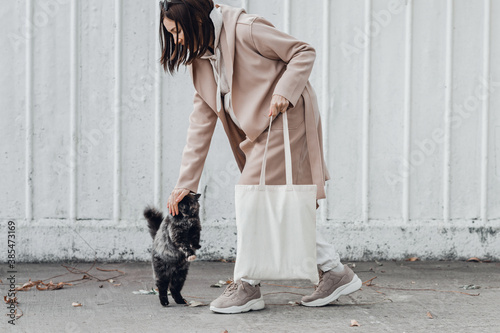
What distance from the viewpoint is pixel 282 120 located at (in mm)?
3412

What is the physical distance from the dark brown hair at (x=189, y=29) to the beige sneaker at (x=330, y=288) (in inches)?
57.7

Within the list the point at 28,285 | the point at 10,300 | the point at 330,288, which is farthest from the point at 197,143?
the point at 28,285

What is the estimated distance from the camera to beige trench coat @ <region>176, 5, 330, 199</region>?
3.35 meters

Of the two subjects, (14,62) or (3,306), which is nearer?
(3,306)

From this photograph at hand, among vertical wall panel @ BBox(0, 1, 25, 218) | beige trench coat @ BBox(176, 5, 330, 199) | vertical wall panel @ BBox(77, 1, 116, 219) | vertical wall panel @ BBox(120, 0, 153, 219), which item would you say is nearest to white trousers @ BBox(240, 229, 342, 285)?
beige trench coat @ BBox(176, 5, 330, 199)

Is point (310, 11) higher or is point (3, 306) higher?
point (310, 11)

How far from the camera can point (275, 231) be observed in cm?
323

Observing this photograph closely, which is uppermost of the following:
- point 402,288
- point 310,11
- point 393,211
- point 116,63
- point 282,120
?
point 310,11

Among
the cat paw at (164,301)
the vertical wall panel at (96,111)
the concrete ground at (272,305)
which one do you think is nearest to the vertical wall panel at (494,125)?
the concrete ground at (272,305)

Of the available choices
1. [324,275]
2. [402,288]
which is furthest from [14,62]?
[402,288]

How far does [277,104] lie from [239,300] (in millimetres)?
1114

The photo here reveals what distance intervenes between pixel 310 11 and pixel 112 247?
2463 millimetres

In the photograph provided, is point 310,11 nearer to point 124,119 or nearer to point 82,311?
point 124,119

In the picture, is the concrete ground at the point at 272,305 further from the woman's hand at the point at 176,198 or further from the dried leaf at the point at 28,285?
the woman's hand at the point at 176,198
